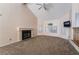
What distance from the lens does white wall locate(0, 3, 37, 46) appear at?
60.2 inches

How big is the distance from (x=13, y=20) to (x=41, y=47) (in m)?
0.53

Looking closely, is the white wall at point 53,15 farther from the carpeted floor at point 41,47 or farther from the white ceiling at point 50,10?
the carpeted floor at point 41,47

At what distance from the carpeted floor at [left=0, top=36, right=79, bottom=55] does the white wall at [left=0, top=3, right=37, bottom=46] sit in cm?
10

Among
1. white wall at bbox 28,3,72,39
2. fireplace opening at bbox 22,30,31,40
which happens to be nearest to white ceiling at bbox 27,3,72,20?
white wall at bbox 28,3,72,39

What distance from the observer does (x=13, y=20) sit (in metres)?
1.55

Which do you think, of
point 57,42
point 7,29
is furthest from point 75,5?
point 7,29

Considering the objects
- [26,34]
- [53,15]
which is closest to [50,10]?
[53,15]

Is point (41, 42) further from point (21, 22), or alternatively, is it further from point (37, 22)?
point (21, 22)

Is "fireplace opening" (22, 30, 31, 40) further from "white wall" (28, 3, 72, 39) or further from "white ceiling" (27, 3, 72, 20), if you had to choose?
"white ceiling" (27, 3, 72, 20)

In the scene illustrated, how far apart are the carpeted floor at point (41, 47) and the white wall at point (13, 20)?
0.33 feet

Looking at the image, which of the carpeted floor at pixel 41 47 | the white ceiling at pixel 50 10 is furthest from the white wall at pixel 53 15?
the carpeted floor at pixel 41 47

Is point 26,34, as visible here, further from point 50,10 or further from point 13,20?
point 50,10
